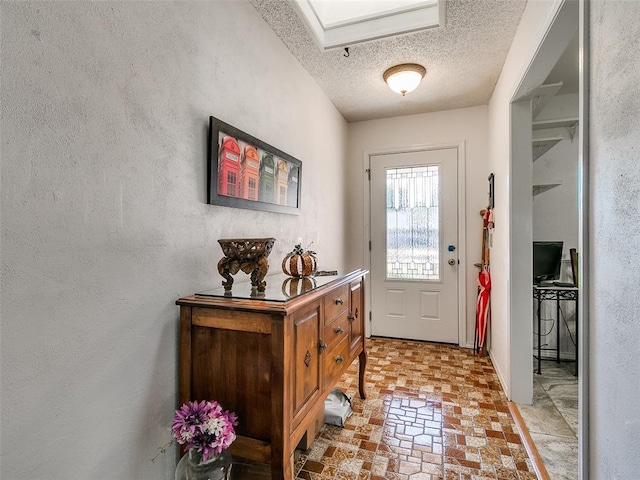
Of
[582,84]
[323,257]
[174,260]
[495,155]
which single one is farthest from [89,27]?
[495,155]

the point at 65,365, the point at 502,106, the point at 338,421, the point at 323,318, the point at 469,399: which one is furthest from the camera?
the point at 502,106

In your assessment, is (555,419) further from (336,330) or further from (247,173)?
(247,173)

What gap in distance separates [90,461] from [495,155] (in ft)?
11.5

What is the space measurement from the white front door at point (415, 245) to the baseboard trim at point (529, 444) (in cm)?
152

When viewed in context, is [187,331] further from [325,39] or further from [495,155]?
[495,155]

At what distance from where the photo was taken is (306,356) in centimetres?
147

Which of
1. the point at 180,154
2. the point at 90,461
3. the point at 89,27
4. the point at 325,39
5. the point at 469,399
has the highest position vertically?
the point at 325,39

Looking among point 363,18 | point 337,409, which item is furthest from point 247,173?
point 337,409

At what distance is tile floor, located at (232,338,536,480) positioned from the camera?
1.69 metres

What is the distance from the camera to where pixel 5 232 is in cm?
89

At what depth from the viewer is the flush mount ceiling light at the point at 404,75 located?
8.99 feet

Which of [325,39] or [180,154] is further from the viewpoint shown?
[325,39]

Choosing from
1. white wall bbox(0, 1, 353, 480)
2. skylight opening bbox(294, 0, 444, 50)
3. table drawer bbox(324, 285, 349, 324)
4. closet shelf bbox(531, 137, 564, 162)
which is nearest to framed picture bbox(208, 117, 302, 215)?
white wall bbox(0, 1, 353, 480)

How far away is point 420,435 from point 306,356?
3.56 ft
